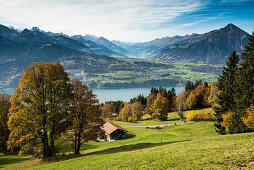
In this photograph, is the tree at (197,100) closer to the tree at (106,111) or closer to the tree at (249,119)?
the tree at (106,111)

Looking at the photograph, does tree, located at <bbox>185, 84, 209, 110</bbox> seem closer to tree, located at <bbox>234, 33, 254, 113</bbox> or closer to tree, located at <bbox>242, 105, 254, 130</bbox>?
tree, located at <bbox>234, 33, 254, 113</bbox>

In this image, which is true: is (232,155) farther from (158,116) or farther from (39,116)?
(158,116)

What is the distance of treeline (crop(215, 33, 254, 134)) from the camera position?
31.8 metres

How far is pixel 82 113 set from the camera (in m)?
28.0

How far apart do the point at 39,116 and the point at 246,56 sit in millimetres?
45364

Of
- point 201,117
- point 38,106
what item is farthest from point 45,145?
point 201,117

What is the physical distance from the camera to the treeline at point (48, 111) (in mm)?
24578

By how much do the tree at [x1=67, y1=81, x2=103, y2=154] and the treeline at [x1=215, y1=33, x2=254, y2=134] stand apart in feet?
91.2

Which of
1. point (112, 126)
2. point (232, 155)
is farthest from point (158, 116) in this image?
point (232, 155)

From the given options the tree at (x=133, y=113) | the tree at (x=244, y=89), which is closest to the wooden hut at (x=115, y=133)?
the tree at (x=133, y=113)

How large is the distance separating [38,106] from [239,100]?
37956 mm

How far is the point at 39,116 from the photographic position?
24500 millimetres

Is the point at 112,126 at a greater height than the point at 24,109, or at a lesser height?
lesser

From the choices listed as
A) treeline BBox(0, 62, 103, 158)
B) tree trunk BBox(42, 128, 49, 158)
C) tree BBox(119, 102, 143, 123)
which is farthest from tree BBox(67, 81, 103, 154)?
tree BBox(119, 102, 143, 123)
